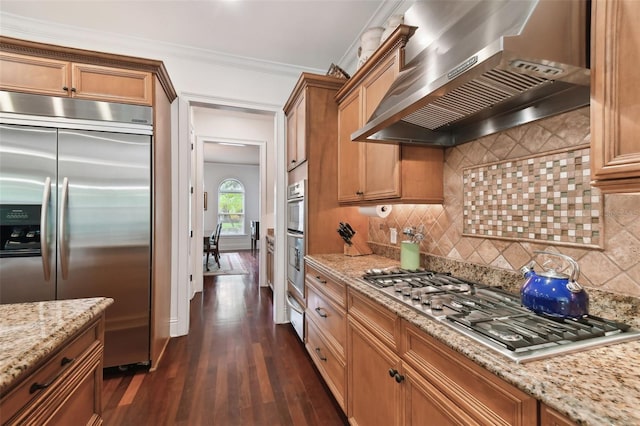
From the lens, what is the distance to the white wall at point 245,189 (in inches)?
353

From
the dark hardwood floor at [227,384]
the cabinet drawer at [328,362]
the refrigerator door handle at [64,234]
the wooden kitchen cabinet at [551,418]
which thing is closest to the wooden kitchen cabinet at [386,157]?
the cabinet drawer at [328,362]

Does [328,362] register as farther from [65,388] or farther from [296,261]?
[65,388]

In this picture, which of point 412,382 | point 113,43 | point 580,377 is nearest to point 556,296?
point 580,377

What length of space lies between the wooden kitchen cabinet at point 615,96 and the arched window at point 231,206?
9219 millimetres

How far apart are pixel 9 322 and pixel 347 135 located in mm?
2172

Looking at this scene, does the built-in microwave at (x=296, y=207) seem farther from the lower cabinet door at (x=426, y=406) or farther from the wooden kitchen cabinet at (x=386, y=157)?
the lower cabinet door at (x=426, y=406)

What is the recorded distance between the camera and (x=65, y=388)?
899 mm

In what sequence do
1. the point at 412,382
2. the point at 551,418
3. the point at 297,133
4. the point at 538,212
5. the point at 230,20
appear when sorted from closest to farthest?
1. the point at 551,418
2. the point at 412,382
3. the point at 538,212
4. the point at 230,20
5. the point at 297,133

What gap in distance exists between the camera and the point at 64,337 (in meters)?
0.86

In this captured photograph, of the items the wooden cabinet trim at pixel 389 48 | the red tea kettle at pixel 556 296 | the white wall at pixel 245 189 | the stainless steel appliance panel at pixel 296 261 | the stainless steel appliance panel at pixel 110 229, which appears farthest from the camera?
the white wall at pixel 245 189

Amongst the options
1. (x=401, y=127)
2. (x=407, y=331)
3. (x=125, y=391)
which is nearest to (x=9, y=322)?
Result: (x=407, y=331)

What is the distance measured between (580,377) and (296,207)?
7.73ft

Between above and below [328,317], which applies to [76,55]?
above

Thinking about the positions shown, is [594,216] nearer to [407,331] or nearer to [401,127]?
[407,331]
